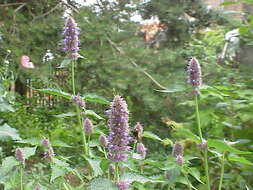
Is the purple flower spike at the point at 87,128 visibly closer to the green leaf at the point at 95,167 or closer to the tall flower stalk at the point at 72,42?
the tall flower stalk at the point at 72,42

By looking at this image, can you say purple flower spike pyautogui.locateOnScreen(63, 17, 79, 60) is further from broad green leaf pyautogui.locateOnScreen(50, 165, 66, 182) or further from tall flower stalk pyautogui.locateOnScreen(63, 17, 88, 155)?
broad green leaf pyautogui.locateOnScreen(50, 165, 66, 182)

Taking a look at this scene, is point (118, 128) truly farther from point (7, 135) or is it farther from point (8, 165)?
point (7, 135)

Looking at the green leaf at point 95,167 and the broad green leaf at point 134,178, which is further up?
the broad green leaf at point 134,178

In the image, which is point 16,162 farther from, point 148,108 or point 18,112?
point 18,112

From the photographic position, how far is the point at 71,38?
1475 mm

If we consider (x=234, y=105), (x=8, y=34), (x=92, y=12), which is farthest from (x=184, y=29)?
(x=234, y=105)

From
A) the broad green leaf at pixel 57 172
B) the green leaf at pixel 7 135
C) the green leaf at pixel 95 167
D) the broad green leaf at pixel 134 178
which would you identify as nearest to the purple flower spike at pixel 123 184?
the broad green leaf at pixel 134 178

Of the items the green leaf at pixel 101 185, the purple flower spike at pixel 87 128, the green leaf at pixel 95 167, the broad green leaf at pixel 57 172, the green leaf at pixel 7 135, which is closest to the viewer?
the green leaf at pixel 101 185

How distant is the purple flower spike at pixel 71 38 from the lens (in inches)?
57.3

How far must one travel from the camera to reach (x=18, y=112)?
19.5 ft

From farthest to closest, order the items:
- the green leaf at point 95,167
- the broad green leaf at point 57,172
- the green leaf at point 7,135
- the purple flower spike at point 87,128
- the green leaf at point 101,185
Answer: the green leaf at point 7,135, the purple flower spike at point 87,128, the broad green leaf at point 57,172, the green leaf at point 95,167, the green leaf at point 101,185

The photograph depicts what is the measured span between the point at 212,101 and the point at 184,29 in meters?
2.66

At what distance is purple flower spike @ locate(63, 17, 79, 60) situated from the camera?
57.3 inches

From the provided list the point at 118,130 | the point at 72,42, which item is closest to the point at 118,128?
the point at 118,130
